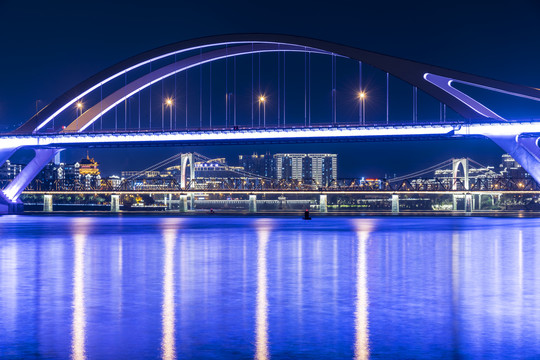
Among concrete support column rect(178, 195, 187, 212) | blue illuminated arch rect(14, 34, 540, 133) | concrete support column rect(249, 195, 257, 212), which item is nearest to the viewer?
blue illuminated arch rect(14, 34, 540, 133)

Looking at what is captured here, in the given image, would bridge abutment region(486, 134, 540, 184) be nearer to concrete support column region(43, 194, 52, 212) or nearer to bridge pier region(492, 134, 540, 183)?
bridge pier region(492, 134, 540, 183)

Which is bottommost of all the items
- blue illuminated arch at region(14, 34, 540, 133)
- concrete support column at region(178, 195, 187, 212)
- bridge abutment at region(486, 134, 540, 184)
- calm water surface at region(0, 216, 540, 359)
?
concrete support column at region(178, 195, 187, 212)

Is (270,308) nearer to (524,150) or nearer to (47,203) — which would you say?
(524,150)

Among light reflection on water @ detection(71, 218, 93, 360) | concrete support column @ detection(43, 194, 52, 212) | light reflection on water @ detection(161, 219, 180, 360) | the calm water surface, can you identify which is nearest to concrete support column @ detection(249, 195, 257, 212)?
concrete support column @ detection(43, 194, 52, 212)

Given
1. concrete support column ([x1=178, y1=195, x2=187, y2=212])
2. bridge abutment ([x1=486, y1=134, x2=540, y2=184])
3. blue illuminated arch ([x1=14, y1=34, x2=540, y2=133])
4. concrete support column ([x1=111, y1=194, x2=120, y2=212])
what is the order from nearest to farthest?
bridge abutment ([x1=486, y1=134, x2=540, y2=184]) → blue illuminated arch ([x1=14, y1=34, x2=540, y2=133]) → concrete support column ([x1=111, y1=194, x2=120, y2=212]) → concrete support column ([x1=178, y1=195, x2=187, y2=212])

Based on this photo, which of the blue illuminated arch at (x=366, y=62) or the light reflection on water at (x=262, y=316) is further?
the blue illuminated arch at (x=366, y=62)

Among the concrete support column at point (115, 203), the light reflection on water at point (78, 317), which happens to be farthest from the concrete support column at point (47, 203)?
the light reflection on water at point (78, 317)

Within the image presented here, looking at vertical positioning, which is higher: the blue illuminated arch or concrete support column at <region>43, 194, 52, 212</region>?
the blue illuminated arch

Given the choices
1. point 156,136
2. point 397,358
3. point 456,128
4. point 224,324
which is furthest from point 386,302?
point 156,136

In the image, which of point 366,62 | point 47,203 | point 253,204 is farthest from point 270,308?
point 47,203

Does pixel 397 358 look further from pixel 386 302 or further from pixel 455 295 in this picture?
pixel 455 295

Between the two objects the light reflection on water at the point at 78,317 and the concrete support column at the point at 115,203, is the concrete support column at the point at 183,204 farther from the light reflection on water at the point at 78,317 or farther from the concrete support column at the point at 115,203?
the light reflection on water at the point at 78,317

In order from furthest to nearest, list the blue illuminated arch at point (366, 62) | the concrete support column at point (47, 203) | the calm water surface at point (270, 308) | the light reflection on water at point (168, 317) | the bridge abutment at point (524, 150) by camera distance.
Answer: the concrete support column at point (47, 203) < the blue illuminated arch at point (366, 62) < the bridge abutment at point (524, 150) < the calm water surface at point (270, 308) < the light reflection on water at point (168, 317)

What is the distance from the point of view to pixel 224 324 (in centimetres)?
995
